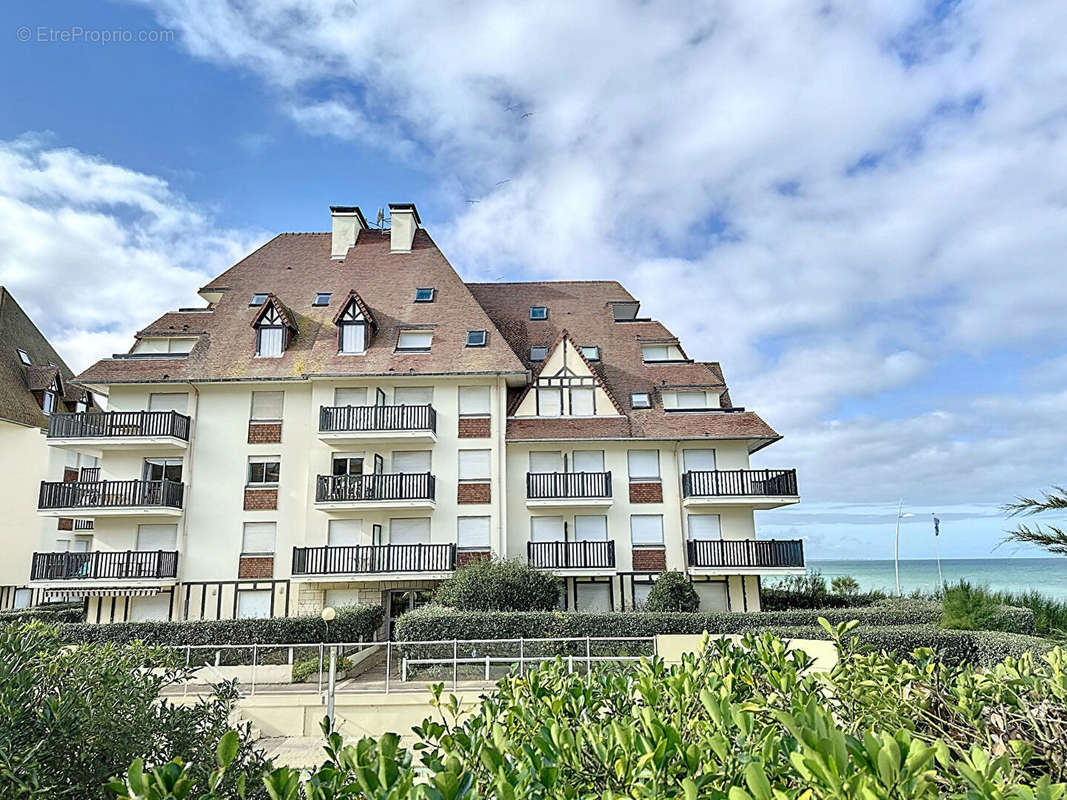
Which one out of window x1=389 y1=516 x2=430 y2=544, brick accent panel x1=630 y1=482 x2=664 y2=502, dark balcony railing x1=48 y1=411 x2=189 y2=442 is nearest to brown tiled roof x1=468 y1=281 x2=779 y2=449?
brick accent panel x1=630 y1=482 x2=664 y2=502

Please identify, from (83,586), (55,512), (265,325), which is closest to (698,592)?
(265,325)

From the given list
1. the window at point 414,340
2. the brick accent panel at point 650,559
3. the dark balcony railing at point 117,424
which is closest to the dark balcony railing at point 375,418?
the window at point 414,340

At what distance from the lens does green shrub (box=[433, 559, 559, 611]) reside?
20.5 m

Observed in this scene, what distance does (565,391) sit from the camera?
2659 cm

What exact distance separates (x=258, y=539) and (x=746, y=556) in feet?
54.0

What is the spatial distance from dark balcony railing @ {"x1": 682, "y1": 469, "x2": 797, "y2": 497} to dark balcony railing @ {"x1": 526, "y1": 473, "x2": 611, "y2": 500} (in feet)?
9.57

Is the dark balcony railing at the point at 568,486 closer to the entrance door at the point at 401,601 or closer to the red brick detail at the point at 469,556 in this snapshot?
the red brick detail at the point at 469,556

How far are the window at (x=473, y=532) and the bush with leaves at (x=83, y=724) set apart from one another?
19.1m

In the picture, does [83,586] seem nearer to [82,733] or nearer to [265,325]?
[265,325]

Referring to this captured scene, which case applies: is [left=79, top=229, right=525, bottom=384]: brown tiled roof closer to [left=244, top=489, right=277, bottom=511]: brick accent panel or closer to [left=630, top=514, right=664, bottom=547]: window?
[left=244, top=489, right=277, bottom=511]: brick accent panel

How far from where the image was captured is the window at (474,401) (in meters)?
25.9

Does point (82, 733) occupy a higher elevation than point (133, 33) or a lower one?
lower

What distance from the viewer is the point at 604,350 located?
29.0 metres

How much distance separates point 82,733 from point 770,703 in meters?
3.92
